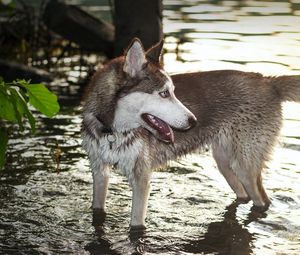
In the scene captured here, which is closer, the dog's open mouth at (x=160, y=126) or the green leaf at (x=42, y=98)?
the green leaf at (x=42, y=98)

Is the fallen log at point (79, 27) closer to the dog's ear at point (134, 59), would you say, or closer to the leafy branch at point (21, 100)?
the dog's ear at point (134, 59)

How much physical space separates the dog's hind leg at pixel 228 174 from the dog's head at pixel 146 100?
1254mm

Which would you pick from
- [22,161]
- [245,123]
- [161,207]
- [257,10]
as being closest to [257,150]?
[245,123]

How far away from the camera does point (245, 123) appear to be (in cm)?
755

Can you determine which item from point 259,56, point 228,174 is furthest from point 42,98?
point 259,56

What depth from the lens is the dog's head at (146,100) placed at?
670cm

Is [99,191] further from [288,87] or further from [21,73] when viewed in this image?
[21,73]

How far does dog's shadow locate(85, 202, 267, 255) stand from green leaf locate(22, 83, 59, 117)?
230 centimetres

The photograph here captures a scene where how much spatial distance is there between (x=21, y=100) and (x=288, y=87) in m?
3.86

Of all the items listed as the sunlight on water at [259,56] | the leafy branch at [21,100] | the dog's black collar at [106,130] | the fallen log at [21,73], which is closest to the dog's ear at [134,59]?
the dog's black collar at [106,130]

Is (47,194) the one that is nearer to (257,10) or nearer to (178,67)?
(178,67)

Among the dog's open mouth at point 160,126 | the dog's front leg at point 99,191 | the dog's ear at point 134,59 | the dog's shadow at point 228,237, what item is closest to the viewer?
the dog's ear at point 134,59

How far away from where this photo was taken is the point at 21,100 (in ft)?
14.1

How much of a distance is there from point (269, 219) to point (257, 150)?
683mm
